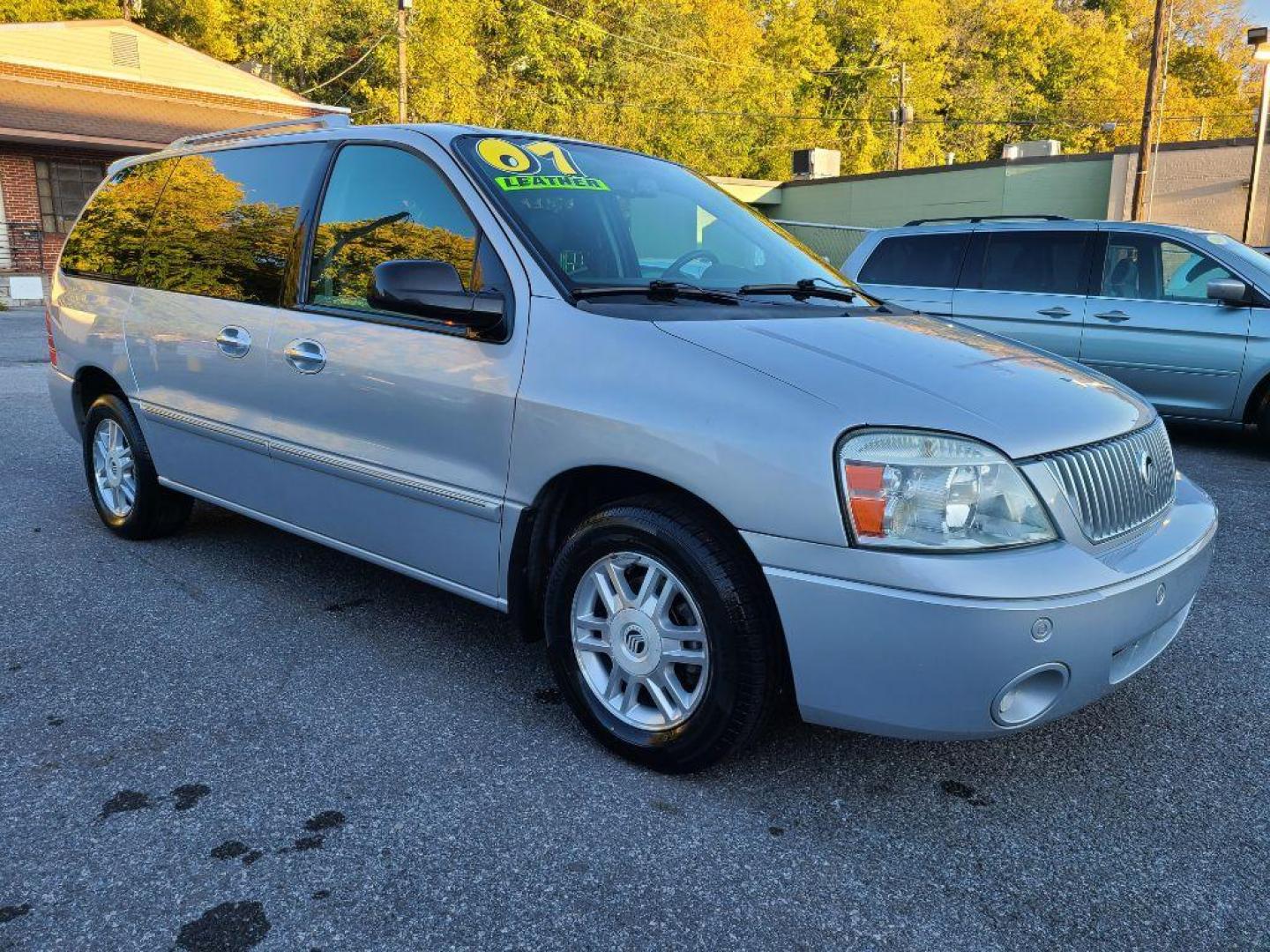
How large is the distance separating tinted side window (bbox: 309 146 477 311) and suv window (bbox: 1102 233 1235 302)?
6341mm

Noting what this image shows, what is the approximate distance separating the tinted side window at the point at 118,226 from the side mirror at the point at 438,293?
218 centimetres

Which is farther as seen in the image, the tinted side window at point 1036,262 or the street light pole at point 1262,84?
the street light pole at point 1262,84

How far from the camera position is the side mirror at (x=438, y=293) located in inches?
117

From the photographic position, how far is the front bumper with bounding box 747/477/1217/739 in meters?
2.29

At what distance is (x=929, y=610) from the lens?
2279mm

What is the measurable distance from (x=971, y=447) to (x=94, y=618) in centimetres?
327

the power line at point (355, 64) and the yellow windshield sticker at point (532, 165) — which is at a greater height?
the power line at point (355, 64)

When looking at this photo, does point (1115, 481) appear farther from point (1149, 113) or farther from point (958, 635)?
point (1149, 113)

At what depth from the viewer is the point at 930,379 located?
2629mm

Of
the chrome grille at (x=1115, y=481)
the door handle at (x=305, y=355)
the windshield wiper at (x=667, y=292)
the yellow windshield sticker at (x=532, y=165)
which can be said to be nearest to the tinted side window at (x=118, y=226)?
the door handle at (x=305, y=355)

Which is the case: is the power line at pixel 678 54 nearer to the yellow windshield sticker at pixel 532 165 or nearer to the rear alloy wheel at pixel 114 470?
the rear alloy wheel at pixel 114 470

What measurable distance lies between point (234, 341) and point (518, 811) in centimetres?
224

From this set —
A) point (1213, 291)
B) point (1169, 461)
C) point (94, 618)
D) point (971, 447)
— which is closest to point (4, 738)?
point (94, 618)

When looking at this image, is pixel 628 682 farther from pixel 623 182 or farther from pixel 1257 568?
pixel 1257 568
